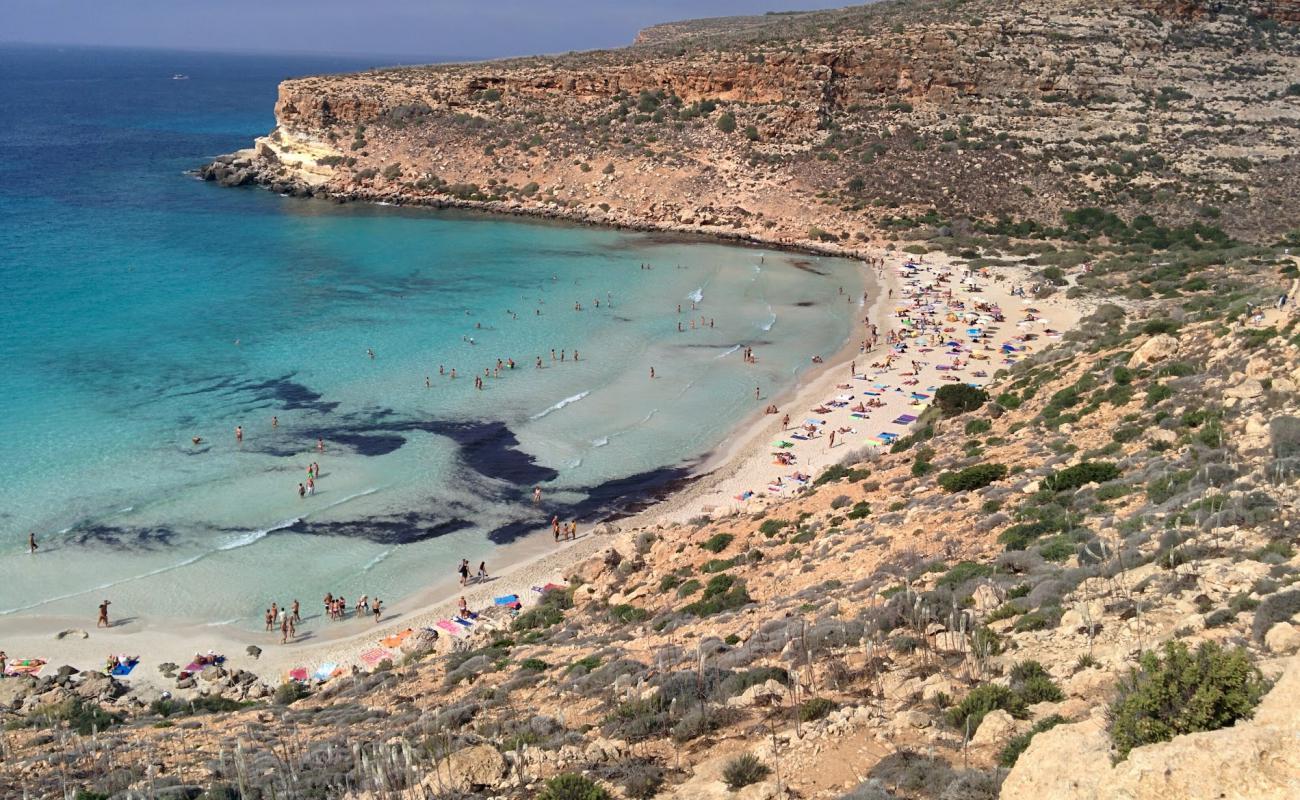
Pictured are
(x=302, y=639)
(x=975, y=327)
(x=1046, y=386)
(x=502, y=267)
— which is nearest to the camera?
(x=302, y=639)

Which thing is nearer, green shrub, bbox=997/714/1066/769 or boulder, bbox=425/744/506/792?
green shrub, bbox=997/714/1066/769

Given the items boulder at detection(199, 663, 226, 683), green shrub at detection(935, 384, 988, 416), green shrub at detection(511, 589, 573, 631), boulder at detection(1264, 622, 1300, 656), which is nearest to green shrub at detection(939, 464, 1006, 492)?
green shrub at detection(935, 384, 988, 416)

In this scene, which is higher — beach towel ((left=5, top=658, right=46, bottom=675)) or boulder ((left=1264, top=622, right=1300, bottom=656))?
boulder ((left=1264, top=622, right=1300, bottom=656))

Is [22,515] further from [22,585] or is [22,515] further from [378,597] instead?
[378,597]

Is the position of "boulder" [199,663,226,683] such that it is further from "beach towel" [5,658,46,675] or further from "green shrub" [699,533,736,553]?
"green shrub" [699,533,736,553]

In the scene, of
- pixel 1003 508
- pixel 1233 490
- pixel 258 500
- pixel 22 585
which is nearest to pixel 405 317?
pixel 258 500

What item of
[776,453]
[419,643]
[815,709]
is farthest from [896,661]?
[776,453]

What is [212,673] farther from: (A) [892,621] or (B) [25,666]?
(A) [892,621]
